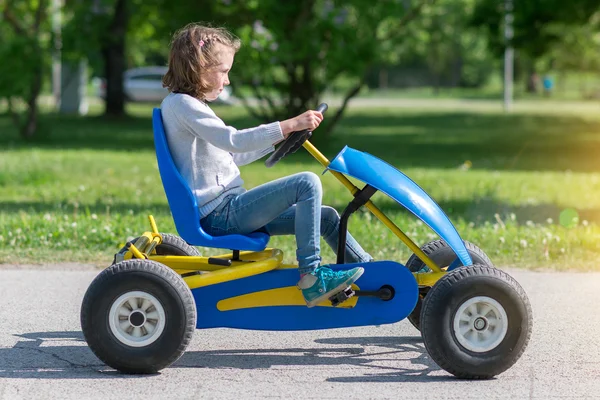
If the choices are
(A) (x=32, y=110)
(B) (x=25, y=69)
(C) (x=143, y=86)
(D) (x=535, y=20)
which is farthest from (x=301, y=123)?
(C) (x=143, y=86)

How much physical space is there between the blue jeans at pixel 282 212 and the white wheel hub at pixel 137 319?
0.45 meters

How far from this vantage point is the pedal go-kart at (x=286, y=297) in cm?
474

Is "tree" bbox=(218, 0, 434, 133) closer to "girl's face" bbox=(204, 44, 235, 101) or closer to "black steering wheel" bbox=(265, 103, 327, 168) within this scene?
"girl's face" bbox=(204, 44, 235, 101)

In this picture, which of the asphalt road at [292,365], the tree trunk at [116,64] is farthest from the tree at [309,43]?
the asphalt road at [292,365]

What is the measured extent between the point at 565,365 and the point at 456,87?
6074cm

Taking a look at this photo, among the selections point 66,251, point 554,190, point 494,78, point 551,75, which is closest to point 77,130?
point 554,190

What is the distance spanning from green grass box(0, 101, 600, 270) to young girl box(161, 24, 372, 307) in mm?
2681

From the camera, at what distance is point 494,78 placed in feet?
218

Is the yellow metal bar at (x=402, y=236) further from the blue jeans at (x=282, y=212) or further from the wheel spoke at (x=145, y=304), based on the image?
the wheel spoke at (x=145, y=304)

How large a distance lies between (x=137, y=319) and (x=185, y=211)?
0.52 metres

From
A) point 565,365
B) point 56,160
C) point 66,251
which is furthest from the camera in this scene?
point 56,160

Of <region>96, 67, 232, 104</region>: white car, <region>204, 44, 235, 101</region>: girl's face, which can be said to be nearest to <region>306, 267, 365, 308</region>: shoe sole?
<region>204, 44, 235, 101</region>: girl's face

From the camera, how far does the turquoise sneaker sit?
479cm

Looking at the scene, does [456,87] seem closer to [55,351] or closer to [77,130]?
[77,130]
